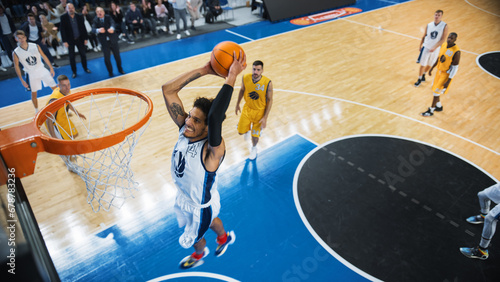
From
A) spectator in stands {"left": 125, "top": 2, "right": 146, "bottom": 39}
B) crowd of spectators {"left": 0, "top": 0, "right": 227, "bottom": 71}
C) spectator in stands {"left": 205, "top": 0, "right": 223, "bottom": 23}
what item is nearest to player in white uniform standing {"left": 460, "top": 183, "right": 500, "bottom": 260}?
crowd of spectators {"left": 0, "top": 0, "right": 227, "bottom": 71}

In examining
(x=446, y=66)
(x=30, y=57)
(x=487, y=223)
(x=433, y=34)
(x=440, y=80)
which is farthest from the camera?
(x=433, y=34)

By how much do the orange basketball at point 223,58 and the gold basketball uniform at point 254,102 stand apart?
2.04 m

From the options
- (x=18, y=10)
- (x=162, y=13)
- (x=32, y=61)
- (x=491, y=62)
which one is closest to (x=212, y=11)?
(x=162, y=13)

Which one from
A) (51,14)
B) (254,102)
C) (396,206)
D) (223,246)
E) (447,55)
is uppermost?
(51,14)

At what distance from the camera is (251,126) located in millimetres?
5973

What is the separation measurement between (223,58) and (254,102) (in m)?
2.36

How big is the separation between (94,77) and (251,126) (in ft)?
20.5

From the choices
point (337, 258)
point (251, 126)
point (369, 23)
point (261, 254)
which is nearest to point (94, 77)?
point (251, 126)

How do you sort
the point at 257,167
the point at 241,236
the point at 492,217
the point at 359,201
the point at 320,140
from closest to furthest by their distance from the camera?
the point at 492,217, the point at 241,236, the point at 359,201, the point at 257,167, the point at 320,140

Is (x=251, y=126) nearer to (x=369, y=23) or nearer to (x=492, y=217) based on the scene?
(x=492, y=217)

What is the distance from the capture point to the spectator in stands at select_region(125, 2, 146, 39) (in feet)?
40.5

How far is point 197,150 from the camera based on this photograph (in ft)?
9.76

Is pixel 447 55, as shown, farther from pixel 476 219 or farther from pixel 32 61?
pixel 32 61

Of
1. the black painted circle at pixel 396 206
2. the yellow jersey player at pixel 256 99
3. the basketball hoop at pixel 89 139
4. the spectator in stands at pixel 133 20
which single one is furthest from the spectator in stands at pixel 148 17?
the black painted circle at pixel 396 206
